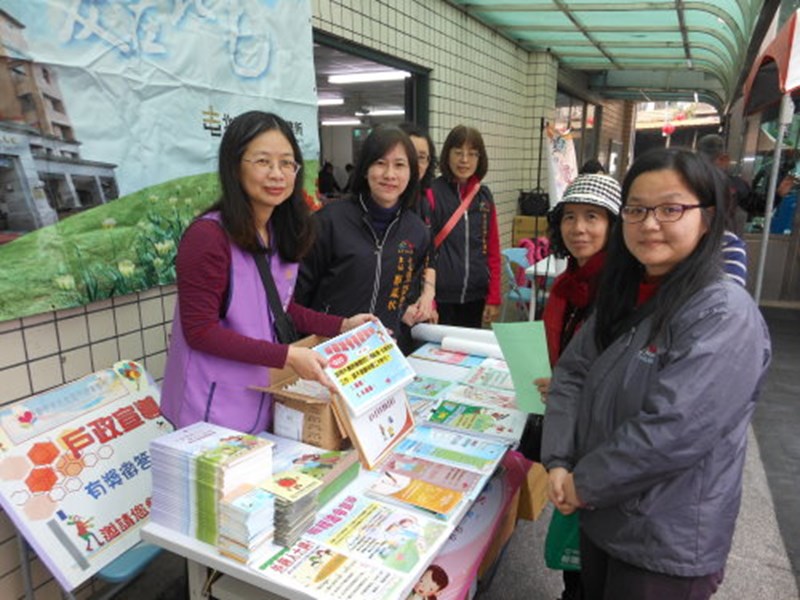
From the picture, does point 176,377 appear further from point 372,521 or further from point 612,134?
point 612,134

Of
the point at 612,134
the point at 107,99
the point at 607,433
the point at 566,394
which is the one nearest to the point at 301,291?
the point at 107,99

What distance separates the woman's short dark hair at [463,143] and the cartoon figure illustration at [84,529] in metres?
2.30

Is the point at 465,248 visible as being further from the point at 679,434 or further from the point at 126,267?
the point at 679,434

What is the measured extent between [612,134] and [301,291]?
513 inches

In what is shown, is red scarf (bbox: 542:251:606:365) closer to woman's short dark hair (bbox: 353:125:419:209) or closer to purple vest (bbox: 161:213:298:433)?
woman's short dark hair (bbox: 353:125:419:209)

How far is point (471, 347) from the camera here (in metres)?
2.44

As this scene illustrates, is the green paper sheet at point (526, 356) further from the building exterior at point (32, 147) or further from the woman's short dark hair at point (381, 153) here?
the building exterior at point (32, 147)

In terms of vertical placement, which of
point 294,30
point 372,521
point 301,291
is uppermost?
point 294,30

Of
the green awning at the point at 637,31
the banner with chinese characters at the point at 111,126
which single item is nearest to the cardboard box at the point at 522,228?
the green awning at the point at 637,31

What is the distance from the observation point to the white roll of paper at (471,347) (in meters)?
2.40

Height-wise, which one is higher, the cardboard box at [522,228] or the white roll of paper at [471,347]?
the cardboard box at [522,228]

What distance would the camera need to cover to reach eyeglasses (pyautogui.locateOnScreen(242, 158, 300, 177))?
1.48m

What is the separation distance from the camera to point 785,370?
14.6 feet

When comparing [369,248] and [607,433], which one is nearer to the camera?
[607,433]
